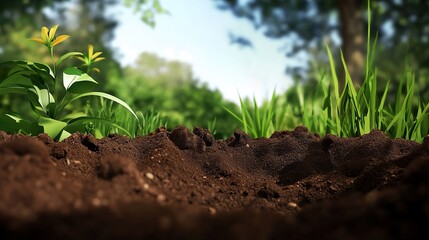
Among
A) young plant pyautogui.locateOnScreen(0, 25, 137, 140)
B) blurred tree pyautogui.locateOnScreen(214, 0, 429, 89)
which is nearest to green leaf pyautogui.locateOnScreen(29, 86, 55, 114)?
young plant pyautogui.locateOnScreen(0, 25, 137, 140)

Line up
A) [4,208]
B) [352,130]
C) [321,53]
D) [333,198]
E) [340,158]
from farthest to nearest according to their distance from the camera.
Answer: [321,53], [352,130], [340,158], [333,198], [4,208]

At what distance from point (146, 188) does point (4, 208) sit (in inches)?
23.4

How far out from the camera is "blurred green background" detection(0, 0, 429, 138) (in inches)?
348

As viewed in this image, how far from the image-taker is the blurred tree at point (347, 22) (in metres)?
9.41

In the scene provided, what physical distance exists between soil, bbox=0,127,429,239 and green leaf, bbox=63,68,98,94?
0.39 metres

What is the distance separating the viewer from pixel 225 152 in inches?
117

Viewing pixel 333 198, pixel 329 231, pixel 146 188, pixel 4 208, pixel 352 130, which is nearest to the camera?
pixel 329 231

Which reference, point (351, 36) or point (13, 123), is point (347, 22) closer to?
point (351, 36)

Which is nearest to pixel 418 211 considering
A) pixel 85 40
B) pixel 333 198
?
pixel 333 198

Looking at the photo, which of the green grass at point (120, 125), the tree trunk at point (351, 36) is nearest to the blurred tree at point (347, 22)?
the tree trunk at point (351, 36)

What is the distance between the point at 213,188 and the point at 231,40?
1273cm

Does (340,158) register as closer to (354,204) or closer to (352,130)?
(352,130)

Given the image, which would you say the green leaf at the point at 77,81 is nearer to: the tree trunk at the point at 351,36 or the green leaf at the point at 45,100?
the green leaf at the point at 45,100

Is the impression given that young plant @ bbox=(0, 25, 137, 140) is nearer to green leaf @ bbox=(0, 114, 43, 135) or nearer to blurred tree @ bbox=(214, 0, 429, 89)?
green leaf @ bbox=(0, 114, 43, 135)
